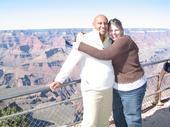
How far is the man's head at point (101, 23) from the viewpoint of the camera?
4195 millimetres

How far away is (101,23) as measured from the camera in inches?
165

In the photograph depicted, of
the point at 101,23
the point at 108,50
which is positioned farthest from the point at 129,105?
the point at 101,23

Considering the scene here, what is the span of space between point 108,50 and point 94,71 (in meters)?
0.28

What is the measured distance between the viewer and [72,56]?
425 centimetres

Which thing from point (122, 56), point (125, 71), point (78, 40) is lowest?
point (125, 71)

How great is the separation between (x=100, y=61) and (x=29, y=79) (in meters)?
189

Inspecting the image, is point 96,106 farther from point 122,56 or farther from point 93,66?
point 122,56

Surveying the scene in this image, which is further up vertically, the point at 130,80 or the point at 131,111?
the point at 130,80

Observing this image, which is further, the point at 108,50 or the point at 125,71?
the point at 125,71

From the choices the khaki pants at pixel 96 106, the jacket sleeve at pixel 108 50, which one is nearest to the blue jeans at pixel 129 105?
the khaki pants at pixel 96 106

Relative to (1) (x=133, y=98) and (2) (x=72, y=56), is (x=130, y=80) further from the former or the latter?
(2) (x=72, y=56)

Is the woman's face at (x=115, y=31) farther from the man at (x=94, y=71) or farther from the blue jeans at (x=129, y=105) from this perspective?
the blue jeans at (x=129, y=105)

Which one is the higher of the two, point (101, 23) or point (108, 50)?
point (101, 23)

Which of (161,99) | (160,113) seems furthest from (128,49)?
(161,99)
